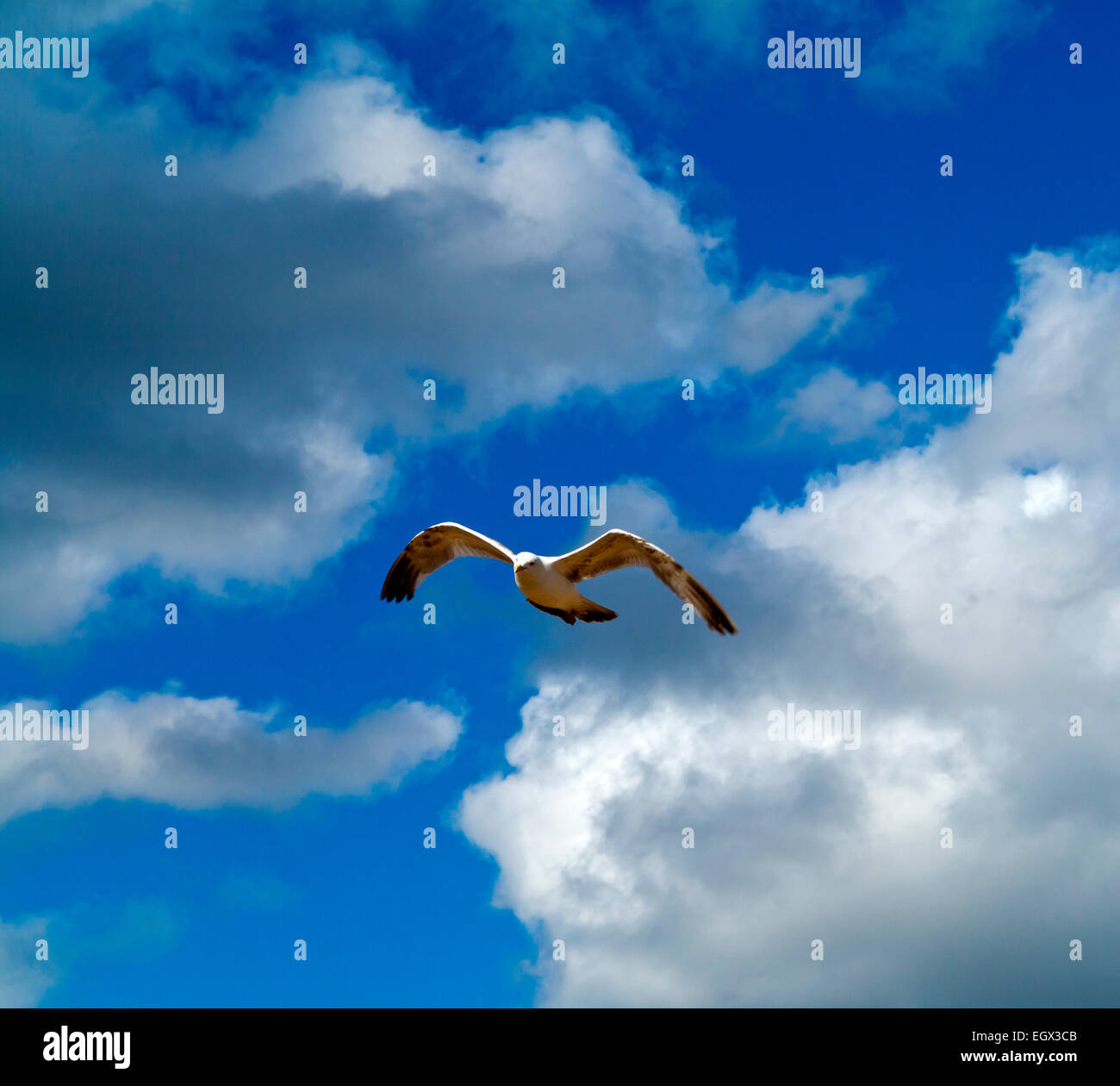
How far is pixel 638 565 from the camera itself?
77.7 ft

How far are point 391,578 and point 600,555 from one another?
5.97 meters

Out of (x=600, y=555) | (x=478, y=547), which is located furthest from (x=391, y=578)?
(x=600, y=555)

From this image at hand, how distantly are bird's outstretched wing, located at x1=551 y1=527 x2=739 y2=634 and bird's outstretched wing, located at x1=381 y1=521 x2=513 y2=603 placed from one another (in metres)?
2.42

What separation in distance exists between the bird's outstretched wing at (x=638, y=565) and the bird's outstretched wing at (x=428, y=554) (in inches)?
95.3

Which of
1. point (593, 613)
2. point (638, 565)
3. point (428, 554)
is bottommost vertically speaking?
point (593, 613)

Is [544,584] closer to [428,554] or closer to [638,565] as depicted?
[638,565]

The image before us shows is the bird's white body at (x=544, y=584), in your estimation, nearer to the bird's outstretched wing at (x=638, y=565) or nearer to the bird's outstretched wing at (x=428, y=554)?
the bird's outstretched wing at (x=638, y=565)

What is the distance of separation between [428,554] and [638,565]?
5.65 meters

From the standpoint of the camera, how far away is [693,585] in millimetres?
22406

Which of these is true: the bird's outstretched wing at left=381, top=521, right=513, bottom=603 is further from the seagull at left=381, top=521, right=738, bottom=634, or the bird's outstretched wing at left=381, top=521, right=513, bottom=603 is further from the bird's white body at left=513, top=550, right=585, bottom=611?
the bird's white body at left=513, top=550, right=585, bottom=611

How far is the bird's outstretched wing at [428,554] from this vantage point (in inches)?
1003

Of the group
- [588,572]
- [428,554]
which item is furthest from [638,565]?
[428,554]
